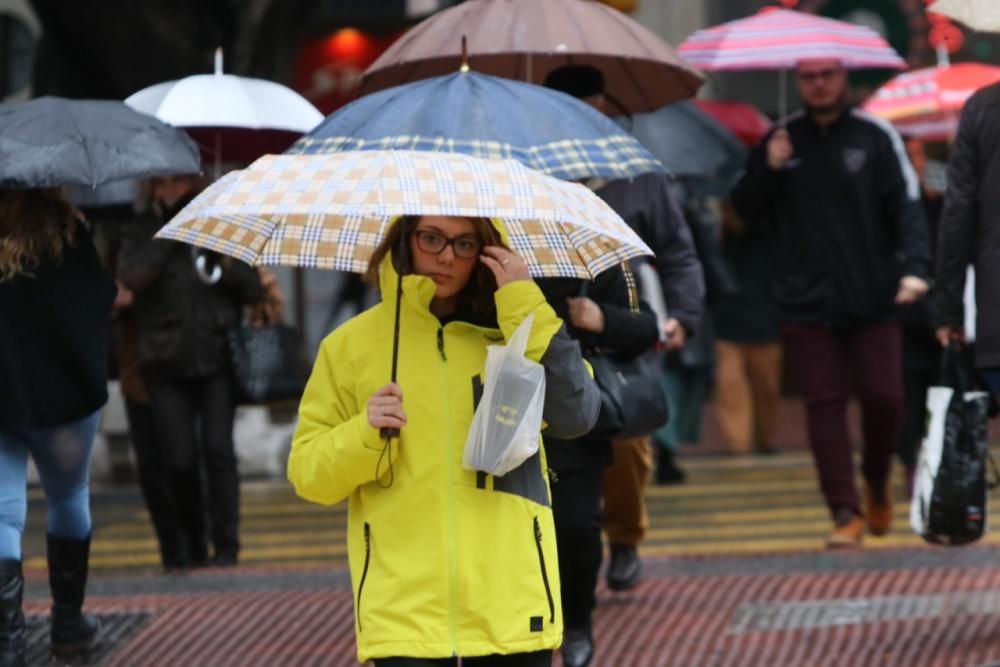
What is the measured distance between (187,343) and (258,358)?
2.28 feet

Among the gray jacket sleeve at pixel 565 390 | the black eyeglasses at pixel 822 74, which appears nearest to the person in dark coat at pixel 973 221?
the black eyeglasses at pixel 822 74

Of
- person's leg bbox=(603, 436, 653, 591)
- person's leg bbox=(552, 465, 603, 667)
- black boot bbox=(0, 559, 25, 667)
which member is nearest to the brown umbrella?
person's leg bbox=(603, 436, 653, 591)

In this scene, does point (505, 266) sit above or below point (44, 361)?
above

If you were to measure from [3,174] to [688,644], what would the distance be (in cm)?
265

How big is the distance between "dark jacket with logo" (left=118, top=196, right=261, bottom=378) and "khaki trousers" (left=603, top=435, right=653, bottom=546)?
1.94 metres

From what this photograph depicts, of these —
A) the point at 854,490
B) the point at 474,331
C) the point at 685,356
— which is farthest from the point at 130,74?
the point at 474,331

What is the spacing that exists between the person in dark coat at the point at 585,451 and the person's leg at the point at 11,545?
1567 mm

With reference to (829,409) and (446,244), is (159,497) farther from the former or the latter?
(446,244)

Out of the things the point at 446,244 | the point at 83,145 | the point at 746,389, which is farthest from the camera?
the point at 746,389

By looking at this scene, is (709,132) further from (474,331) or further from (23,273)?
(474,331)

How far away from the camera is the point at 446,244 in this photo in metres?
5.03

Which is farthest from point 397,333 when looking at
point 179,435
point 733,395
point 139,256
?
point 733,395

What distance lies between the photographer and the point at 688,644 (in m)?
7.48

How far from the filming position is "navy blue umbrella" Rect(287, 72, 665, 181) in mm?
5789
